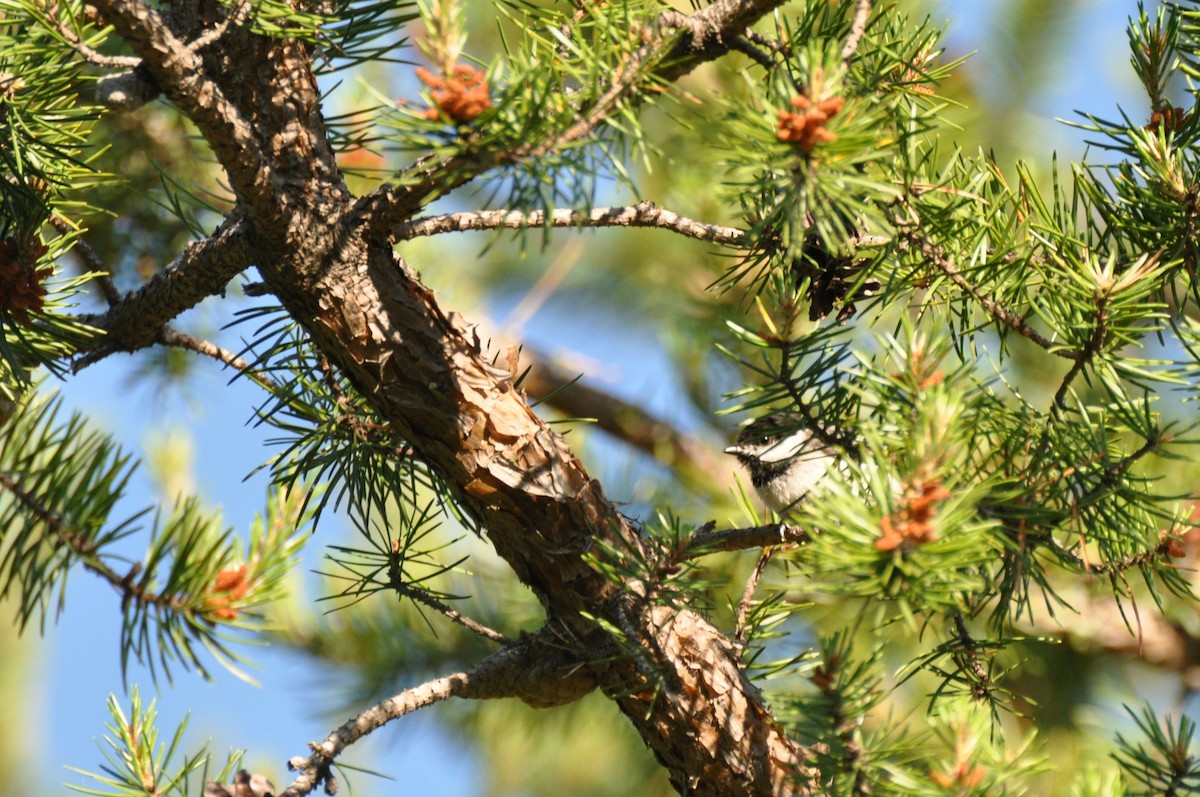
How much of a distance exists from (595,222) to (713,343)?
6.7 inches

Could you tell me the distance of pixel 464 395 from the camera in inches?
36.4

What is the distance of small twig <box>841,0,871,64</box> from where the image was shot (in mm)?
745

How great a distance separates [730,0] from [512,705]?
1888 millimetres

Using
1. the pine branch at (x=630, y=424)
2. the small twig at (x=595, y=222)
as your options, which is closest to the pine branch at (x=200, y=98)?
the small twig at (x=595, y=222)

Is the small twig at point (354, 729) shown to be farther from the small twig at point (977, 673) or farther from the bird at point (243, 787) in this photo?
the small twig at point (977, 673)

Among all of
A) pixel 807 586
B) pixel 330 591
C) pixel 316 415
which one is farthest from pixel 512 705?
pixel 807 586

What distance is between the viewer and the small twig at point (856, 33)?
74 cm

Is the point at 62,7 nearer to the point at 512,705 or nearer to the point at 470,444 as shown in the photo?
the point at 470,444

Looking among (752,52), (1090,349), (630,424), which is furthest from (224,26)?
(630,424)

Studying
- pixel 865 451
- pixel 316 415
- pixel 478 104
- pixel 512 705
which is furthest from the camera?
pixel 512 705

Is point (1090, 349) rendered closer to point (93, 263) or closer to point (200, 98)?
point (200, 98)

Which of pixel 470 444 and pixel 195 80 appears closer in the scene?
pixel 195 80

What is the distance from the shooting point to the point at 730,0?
2.77ft

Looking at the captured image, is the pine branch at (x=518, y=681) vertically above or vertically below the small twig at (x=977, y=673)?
below
